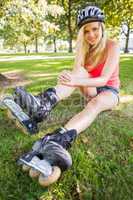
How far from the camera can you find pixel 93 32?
441cm

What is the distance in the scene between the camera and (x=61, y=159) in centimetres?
347

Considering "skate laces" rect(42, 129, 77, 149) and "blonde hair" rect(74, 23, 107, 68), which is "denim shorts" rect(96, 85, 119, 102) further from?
"skate laces" rect(42, 129, 77, 149)

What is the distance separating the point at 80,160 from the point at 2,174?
0.85 metres

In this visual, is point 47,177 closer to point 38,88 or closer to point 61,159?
point 61,159

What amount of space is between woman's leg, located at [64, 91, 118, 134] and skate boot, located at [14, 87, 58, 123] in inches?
19.9

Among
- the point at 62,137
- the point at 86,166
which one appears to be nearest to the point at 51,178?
the point at 62,137

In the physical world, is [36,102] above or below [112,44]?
below

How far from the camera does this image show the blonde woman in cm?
412

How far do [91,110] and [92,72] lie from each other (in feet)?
2.37

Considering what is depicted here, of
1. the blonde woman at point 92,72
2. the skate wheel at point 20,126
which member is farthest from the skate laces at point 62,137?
the skate wheel at point 20,126

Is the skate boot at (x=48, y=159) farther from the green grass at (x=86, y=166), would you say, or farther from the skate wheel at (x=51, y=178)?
the green grass at (x=86, y=166)

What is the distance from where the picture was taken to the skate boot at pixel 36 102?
4.35 meters

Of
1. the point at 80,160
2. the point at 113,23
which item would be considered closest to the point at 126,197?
the point at 80,160

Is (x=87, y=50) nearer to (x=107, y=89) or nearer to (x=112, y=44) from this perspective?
(x=112, y=44)
